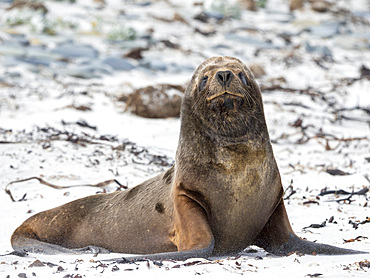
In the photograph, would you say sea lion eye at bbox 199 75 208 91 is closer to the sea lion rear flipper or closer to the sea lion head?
the sea lion head

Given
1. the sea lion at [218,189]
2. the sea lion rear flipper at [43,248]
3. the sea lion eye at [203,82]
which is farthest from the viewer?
the sea lion rear flipper at [43,248]

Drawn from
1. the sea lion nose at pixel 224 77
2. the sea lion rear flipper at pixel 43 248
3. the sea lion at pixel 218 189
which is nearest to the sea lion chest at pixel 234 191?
the sea lion at pixel 218 189

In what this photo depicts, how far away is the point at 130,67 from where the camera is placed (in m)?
14.9

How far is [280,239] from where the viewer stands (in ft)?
12.8

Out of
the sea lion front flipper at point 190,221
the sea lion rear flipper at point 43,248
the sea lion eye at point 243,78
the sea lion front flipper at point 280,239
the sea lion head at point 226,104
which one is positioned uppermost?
the sea lion eye at point 243,78

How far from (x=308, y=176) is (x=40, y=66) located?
→ 30.5 ft

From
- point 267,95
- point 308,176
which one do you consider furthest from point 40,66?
point 308,176

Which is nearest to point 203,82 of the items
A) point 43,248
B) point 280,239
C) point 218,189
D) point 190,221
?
point 218,189

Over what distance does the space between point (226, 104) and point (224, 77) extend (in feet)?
0.60

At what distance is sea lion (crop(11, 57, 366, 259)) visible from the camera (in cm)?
371

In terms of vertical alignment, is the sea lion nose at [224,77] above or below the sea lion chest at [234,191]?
above

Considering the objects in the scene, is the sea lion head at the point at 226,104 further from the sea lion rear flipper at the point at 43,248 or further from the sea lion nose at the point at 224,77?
the sea lion rear flipper at the point at 43,248

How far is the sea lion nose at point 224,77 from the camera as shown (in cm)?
376

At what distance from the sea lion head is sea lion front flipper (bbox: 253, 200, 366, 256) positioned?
1.90 ft
